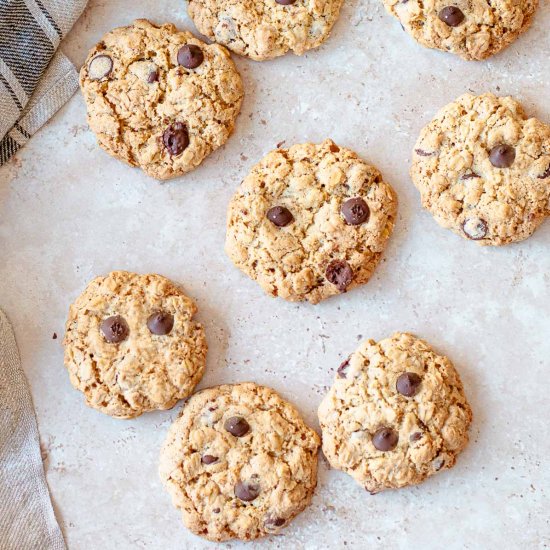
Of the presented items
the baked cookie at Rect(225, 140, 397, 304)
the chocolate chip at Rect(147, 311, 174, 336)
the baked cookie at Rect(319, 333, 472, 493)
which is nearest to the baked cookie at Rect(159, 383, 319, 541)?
the baked cookie at Rect(319, 333, 472, 493)

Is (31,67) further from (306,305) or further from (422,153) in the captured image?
(422,153)

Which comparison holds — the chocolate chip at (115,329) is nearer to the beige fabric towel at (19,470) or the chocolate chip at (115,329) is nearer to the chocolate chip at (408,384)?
the beige fabric towel at (19,470)

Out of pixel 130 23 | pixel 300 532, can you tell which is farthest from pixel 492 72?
pixel 300 532

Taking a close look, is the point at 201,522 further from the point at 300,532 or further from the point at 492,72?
the point at 492,72

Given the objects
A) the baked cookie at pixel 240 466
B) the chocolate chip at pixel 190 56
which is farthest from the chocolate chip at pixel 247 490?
the chocolate chip at pixel 190 56

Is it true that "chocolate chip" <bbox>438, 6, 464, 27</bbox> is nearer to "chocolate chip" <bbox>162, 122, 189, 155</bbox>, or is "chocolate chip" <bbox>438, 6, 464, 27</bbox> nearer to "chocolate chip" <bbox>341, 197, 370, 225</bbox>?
"chocolate chip" <bbox>341, 197, 370, 225</bbox>

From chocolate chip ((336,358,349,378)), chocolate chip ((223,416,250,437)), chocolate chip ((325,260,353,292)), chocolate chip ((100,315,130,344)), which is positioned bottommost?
chocolate chip ((336,358,349,378))

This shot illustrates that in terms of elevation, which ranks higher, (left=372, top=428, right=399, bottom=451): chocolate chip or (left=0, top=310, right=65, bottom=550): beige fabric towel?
(left=0, top=310, right=65, bottom=550): beige fabric towel
